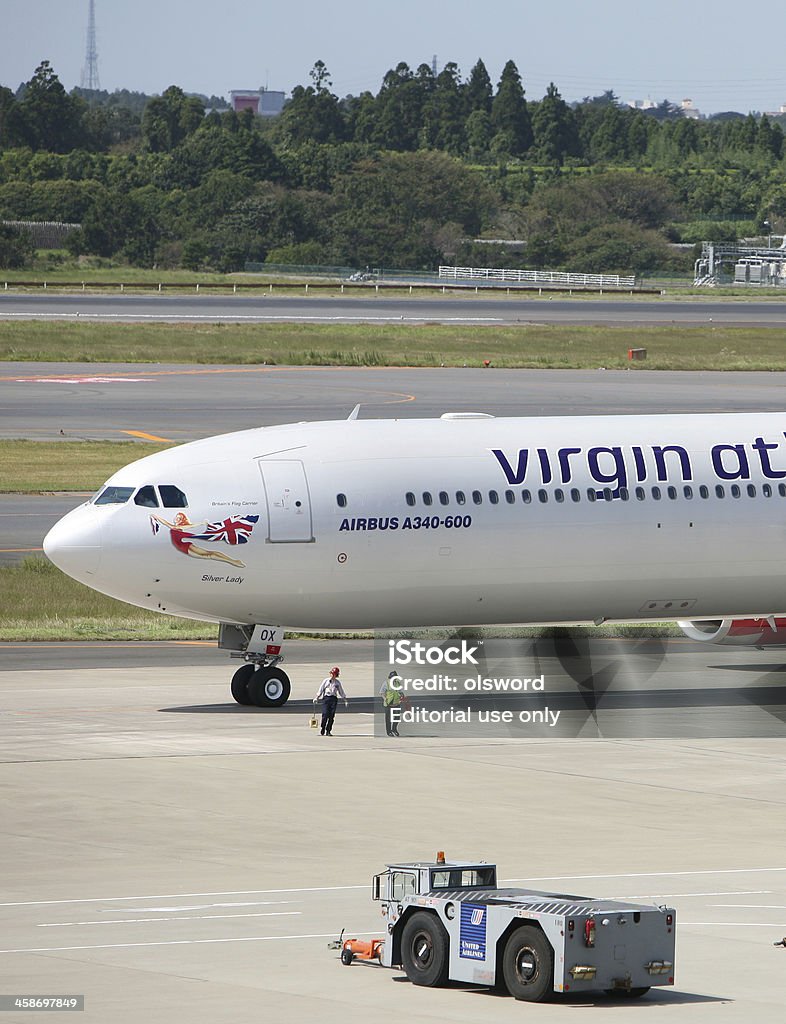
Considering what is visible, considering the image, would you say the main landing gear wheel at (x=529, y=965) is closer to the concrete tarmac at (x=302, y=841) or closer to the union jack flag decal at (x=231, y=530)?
the concrete tarmac at (x=302, y=841)

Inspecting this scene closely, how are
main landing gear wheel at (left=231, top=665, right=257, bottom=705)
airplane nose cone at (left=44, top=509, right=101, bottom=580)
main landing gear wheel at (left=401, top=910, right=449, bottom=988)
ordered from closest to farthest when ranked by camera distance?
main landing gear wheel at (left=401, top=910, right=449, bottom=988)
airplane nose cone at (left=44, top=509, right=101, bottom=580)
main landing gear wheel at (left=231, top=665, right=257, bottom=705)

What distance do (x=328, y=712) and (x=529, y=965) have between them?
65.0ft

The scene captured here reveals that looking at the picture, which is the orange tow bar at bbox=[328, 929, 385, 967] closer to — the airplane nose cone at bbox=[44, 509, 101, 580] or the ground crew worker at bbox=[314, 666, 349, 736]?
the ground crew worker at bbox=[314, 666, 349, 736]

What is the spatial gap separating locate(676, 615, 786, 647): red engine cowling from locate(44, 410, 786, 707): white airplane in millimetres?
764

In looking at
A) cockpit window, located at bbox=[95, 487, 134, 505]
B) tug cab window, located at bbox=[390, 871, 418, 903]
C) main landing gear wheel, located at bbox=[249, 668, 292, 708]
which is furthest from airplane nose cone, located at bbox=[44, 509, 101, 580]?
tug cab window, located at bbox=[390, 871, 418, 903]

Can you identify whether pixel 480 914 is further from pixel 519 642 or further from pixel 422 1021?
pixel 519 642

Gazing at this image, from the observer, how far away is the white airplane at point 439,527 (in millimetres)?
42844

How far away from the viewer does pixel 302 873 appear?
29.8 m

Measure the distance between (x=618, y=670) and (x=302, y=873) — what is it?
81.0 feet

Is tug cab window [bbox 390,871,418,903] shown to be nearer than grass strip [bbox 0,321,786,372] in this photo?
Yes

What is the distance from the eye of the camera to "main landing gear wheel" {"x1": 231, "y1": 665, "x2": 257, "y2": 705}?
45219 millimetres

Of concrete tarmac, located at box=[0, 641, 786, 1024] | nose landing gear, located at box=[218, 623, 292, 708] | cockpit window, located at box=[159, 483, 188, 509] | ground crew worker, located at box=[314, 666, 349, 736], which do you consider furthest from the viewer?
nose landing gear, located at box=[218, 623, 292, 708]

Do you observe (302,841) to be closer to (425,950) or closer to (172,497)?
(425,950)

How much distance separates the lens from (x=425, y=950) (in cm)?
2325
